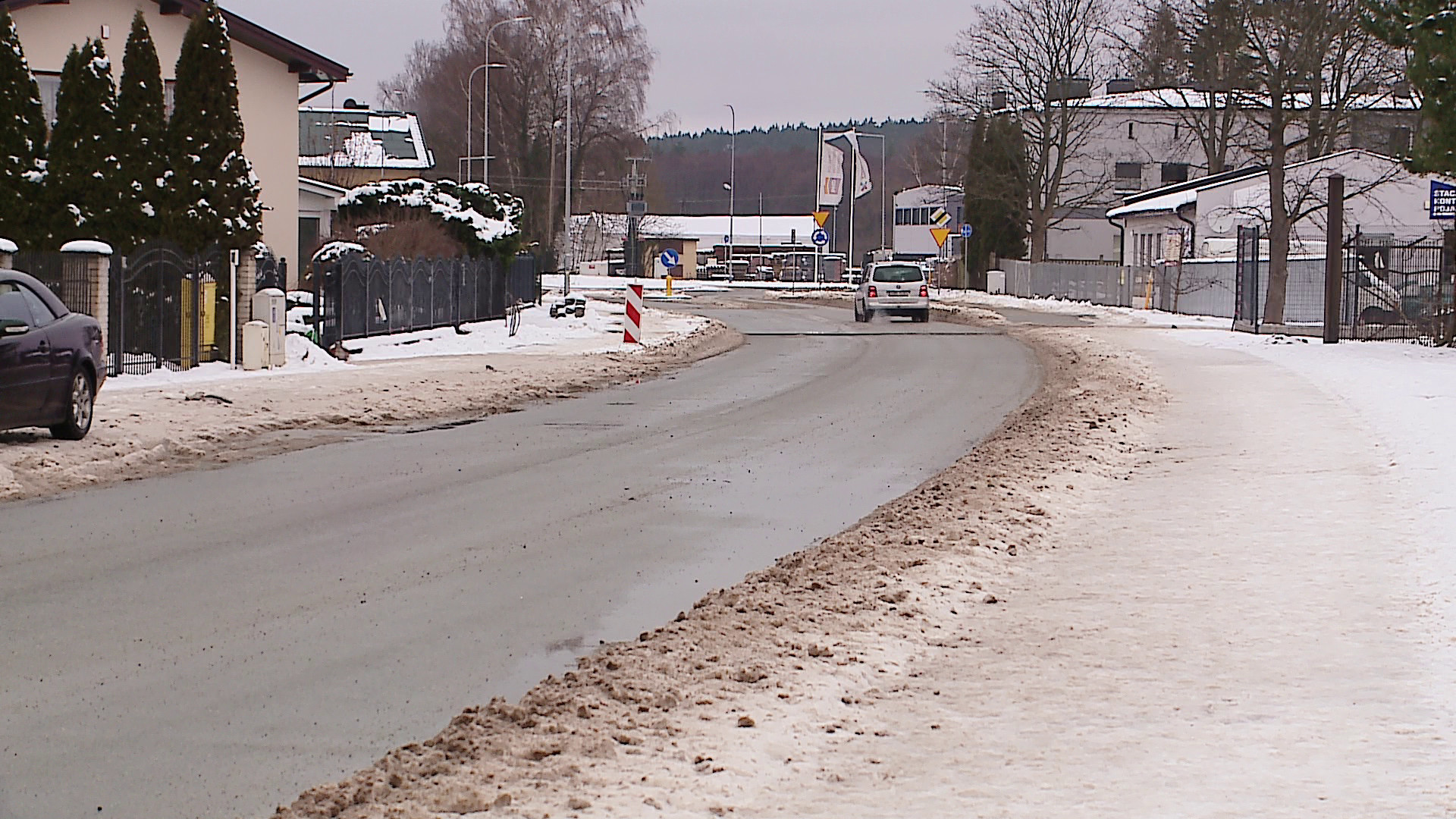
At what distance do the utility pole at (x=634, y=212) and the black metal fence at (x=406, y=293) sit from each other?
39.2 meters

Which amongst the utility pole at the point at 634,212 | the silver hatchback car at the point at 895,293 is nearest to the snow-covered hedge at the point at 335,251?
the silver hatchback car at the point at 895,293

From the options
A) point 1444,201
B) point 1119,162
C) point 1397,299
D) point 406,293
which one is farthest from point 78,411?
point 1119,162

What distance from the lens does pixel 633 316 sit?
32188 mm

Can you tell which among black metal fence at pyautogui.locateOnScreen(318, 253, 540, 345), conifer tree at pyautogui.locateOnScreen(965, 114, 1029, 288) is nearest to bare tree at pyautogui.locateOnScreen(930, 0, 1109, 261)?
conifer tree at pyautogui.locateOnScreen(965, 114, 1029, 288)

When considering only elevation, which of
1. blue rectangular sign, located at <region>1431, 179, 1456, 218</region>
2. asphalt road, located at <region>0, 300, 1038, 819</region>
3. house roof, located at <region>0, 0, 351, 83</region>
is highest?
house roof, located at <region>0, 0, 351, 83</region>

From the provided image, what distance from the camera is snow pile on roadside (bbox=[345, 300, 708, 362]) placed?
98.7 ft

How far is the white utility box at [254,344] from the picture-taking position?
23.8 meters

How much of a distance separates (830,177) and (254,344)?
50.6 metres

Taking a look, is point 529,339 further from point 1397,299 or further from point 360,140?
point 360,140

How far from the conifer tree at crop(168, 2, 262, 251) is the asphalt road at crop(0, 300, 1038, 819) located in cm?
829

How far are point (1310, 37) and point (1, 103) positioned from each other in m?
27.1

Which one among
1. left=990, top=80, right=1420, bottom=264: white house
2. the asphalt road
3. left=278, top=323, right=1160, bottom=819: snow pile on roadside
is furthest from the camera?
left=990, top=80, right=1420, bottom=264: white house

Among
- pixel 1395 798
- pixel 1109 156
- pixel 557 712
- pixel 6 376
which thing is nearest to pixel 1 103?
pixel 6 376

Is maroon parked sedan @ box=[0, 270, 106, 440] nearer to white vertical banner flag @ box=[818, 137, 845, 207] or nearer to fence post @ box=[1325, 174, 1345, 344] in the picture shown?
fence post @ box=[1325, 174, 1345, 344]
